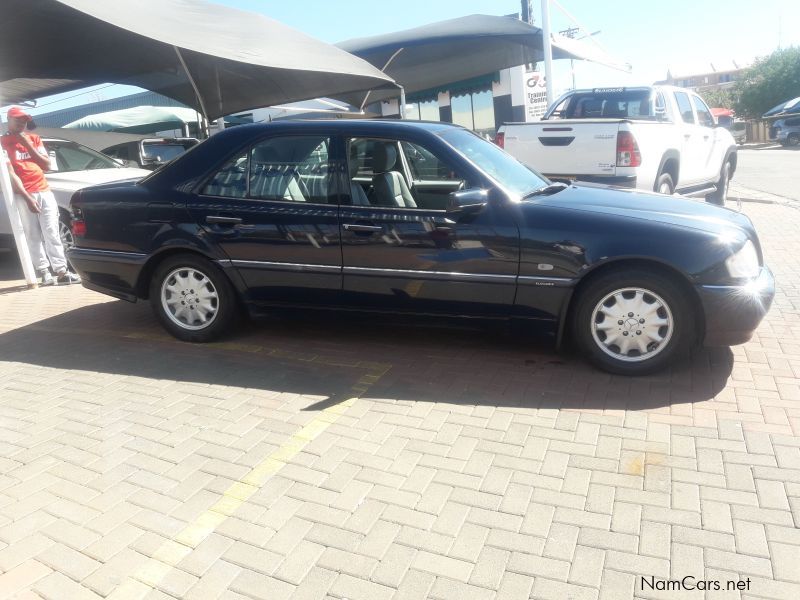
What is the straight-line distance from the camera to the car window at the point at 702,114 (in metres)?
10.4

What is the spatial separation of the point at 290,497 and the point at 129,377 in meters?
2.07

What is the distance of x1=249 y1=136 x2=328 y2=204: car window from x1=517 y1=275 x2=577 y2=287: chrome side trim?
4.65 feet

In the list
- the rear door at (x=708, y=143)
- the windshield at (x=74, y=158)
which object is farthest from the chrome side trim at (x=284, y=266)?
the rear door at (x=708, y=143)

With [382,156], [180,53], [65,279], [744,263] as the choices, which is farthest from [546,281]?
[180,53]

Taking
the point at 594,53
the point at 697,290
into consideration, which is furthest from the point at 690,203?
the point at 594,53

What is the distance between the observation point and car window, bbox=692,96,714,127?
10.4 m

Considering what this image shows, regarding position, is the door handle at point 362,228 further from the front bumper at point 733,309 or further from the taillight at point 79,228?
the taillight at point 79,228

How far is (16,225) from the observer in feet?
23.6

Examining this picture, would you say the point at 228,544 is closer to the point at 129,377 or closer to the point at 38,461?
the point at 38,461

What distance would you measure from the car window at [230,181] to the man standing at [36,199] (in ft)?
11.6

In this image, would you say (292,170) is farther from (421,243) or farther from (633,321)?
(633,321)

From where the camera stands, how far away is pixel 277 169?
4.68m

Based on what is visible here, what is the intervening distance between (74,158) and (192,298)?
564cm

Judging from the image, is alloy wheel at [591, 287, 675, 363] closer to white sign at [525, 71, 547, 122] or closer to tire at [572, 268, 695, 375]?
tire at [572, 268, 695, 375]
